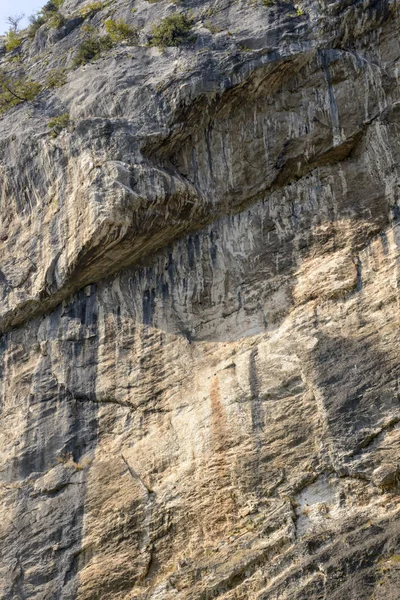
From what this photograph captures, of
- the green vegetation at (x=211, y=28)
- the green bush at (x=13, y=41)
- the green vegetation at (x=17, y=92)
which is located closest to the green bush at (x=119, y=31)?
the green vegetation at (x=211, y=28)

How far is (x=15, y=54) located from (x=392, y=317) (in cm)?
1276

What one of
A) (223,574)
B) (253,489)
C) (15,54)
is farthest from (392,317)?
(15,54)

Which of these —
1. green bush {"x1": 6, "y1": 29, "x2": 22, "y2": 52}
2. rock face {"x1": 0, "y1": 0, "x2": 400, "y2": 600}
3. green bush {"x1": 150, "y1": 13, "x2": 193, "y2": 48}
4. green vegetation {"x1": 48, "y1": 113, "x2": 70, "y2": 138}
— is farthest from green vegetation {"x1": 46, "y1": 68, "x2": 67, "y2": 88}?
green bush {"x1": 6, "y1": 29, "x2": 22, "y2": 52}

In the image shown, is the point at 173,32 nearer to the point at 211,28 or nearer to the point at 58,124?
the point at 211,28

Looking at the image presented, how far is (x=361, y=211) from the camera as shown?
1427cm

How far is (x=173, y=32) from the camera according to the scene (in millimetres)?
16422

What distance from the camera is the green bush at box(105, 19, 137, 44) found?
1758 centimetres

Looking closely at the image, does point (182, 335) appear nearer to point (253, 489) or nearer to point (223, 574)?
point (253, 489)

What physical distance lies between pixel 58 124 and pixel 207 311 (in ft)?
16.7

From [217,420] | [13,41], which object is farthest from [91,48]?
[217,420]

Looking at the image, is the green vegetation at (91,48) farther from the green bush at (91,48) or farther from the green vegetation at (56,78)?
the green vegetation at (56,78)

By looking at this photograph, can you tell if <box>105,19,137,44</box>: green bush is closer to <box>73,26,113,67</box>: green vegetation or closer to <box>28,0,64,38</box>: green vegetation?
<box>73,26,113,67</box>: green vegetation

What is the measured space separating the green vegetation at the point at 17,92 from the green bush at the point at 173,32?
308 centimetres

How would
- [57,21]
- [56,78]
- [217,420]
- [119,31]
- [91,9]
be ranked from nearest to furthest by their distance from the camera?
[217,420] < [119,31] < [56,78] < [91,9] < [57,21]
